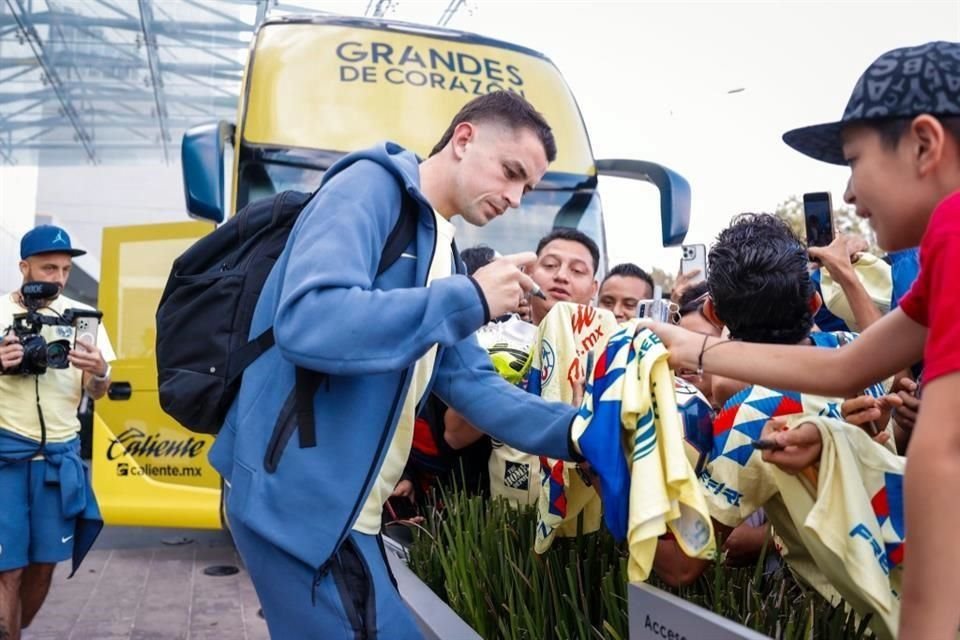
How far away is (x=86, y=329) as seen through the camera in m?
4.68

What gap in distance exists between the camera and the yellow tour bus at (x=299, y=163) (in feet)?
18.5

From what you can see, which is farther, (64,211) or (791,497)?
(64,211)

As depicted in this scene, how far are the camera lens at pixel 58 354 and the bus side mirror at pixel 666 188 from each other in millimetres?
3691

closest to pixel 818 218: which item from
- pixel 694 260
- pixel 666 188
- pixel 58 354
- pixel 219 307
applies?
pixel 694 260

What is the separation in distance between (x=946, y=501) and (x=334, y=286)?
1.08 meters

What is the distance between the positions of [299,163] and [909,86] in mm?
4563

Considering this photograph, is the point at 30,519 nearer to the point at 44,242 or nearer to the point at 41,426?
the point at 41,426

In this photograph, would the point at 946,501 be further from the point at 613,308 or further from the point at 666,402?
the point at 613,308

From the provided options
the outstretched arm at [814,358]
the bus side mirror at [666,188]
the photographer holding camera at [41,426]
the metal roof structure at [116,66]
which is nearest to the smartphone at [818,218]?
the outstretched arm at [814,358]

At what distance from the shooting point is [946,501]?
114 centimetres

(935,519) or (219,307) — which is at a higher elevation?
(219,307)

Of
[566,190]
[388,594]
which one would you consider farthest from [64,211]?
[388,594]

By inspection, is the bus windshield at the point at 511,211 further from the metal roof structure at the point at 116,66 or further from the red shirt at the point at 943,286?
the red shirt at the point at 943,286

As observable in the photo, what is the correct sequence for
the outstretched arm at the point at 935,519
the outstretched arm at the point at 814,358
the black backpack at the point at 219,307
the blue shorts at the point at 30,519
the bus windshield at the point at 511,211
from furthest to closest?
the bus windshield at the point at 511,211 < the blue shorts at the point at 30,519 < the black backpack at the point at 219,307 < the outstretched arm at the point at 814,358 < the outstretched arm at the point at 935,519
